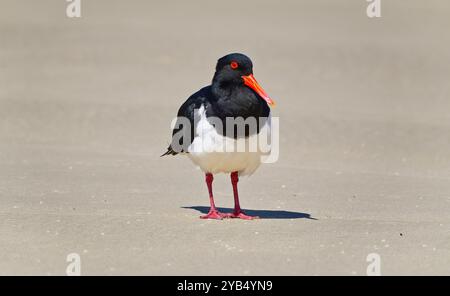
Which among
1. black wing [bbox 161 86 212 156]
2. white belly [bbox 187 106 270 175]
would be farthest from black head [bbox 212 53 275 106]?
white belly [bbox 187 106 270 175]

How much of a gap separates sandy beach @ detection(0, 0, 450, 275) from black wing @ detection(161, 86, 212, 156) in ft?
2.22

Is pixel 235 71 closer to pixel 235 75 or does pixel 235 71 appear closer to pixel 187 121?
pixel 235 75

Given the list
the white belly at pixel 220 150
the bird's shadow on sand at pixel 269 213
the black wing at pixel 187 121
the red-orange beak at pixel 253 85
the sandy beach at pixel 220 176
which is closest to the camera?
the sandy beach at pixel 220 176

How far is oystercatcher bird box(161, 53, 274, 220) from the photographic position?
964cm

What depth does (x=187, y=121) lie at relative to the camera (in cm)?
1013

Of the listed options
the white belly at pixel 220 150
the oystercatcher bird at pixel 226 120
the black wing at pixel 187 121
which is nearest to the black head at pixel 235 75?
the oystercatcher bird at pixel 226 120

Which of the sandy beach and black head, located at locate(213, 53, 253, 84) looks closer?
the sandy beach

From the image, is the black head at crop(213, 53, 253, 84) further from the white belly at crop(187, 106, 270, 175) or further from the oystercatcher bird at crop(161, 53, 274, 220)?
the white belly at crop(187, 106, 270, 175)

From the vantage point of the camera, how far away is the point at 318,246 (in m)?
8.83

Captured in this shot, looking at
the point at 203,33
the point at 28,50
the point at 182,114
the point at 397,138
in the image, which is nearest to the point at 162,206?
the point at 182,114

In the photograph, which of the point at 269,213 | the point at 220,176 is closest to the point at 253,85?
the point at 269,213

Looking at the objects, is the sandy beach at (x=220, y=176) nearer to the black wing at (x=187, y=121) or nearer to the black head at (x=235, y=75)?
the black wing at (x=187, y=121)

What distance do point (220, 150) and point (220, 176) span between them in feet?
10.7

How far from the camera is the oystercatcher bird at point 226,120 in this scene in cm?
964
